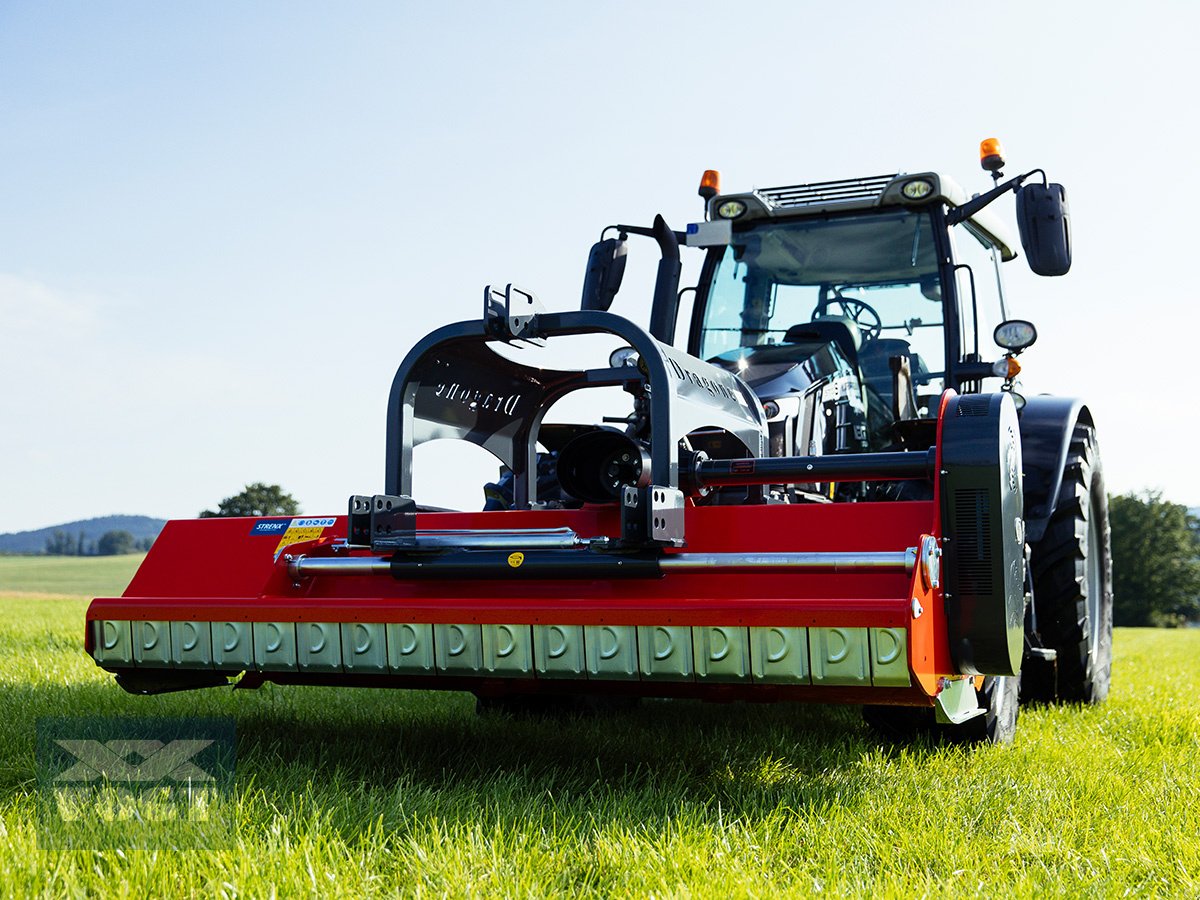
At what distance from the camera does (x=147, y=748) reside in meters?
3.79

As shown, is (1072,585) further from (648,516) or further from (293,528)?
(293,528)

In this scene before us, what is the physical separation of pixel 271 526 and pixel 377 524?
534 millimetres

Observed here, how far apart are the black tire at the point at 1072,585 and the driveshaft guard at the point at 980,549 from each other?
3.87 feet

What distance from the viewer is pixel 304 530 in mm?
4059

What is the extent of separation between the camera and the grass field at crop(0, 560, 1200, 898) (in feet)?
8.23

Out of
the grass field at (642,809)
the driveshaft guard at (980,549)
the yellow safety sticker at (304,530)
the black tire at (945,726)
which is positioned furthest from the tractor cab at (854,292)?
the yellow safety sticker at (304,530)

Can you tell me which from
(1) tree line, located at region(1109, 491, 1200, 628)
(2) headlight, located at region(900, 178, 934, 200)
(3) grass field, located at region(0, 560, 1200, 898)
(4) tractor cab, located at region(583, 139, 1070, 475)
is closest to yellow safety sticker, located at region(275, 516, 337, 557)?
(3) grass field, located at region(0, 560, 1200, 898)

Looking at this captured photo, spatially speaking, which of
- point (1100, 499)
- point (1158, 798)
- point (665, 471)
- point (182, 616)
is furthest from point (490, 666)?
point (1100, 499)

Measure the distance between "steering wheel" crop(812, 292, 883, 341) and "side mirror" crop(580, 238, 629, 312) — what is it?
982 mm

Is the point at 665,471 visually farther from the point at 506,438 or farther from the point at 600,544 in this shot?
the point at 506,438

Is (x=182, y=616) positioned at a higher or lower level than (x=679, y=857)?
higher

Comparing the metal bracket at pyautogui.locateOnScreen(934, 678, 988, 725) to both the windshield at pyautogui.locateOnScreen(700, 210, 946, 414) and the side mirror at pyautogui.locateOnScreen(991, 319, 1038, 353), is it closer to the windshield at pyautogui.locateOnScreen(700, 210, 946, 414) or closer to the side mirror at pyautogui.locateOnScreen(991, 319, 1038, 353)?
the windshield at pyautogui.locateOnScreen(700, 210, 946, 414)

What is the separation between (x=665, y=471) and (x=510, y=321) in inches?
29.4

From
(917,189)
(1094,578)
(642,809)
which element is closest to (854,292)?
(917,189)
